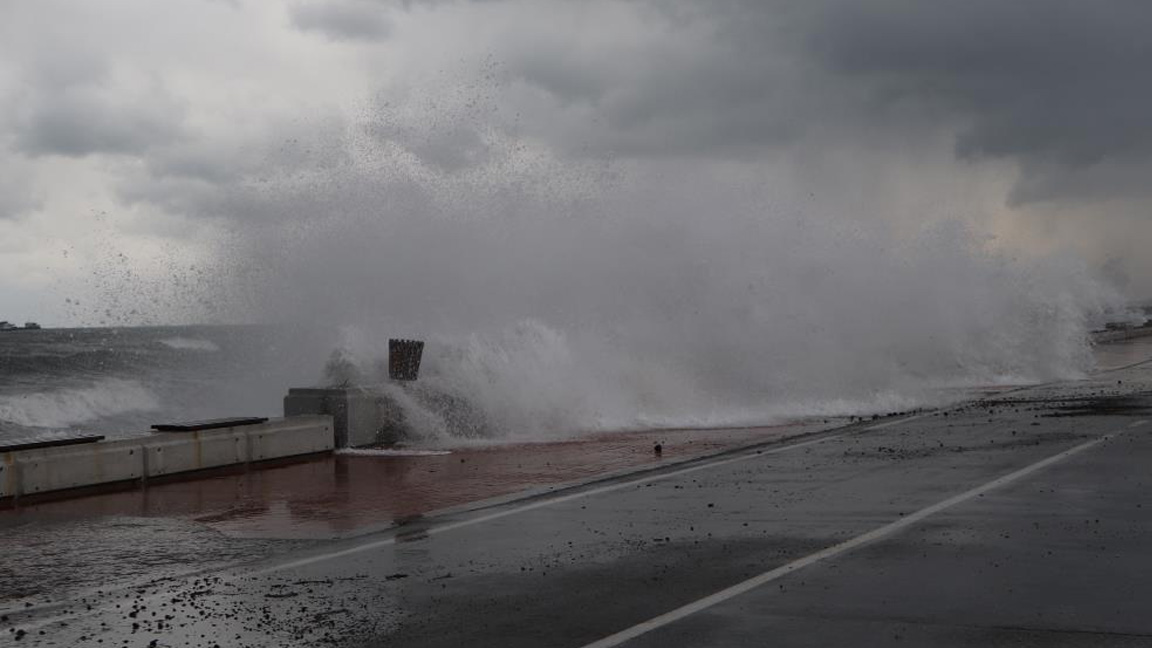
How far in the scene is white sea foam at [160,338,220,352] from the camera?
299 feet

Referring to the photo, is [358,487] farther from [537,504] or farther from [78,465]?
[78,465]

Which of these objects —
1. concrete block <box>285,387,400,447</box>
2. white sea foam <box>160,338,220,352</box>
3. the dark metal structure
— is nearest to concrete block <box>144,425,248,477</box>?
concrete block <box>285,387,400,447</box>

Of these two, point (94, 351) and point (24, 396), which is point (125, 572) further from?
point (94, 351)

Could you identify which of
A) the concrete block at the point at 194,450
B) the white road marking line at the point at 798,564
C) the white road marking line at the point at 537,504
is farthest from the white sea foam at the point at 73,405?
the white road marking line at the point at 798,564

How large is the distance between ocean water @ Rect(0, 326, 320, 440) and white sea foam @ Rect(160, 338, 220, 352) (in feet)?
20.4

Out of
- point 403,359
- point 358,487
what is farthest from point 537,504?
point 403,359

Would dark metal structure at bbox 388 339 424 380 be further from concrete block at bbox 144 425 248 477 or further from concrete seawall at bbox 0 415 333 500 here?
concrete block at bbox 144 425 248 477

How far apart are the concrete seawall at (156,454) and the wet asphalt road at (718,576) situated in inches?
183

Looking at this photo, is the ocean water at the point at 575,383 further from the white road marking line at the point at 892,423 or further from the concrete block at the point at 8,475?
the concrete block at the point at 8,475

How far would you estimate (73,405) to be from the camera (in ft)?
138

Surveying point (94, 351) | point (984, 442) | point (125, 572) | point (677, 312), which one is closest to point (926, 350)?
point (677, 312)

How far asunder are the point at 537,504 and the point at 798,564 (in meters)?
3.95

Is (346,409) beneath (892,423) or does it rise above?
above

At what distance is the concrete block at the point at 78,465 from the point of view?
11.9 m
